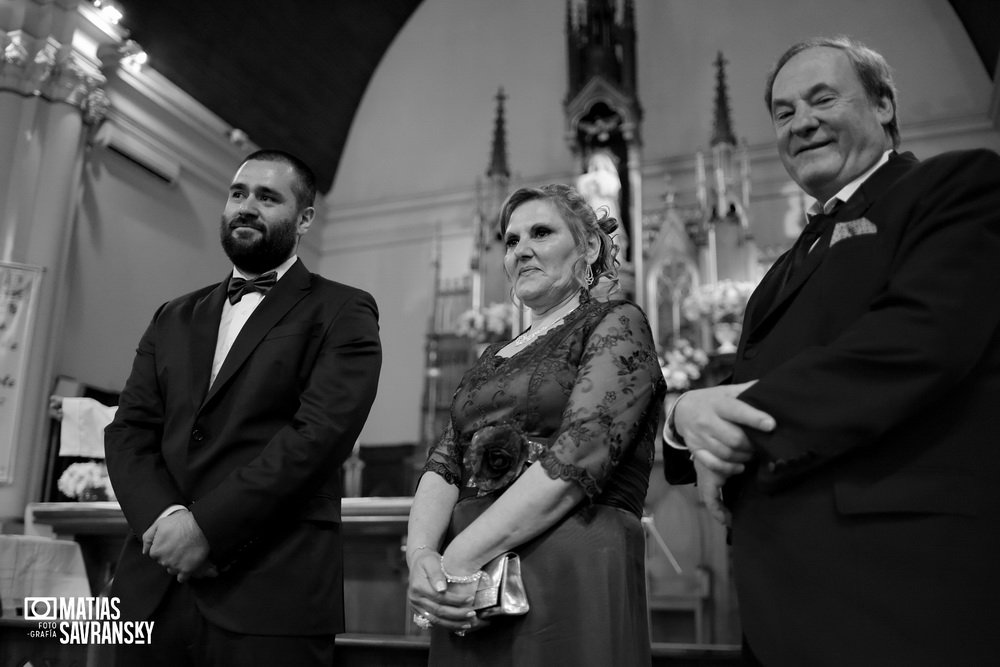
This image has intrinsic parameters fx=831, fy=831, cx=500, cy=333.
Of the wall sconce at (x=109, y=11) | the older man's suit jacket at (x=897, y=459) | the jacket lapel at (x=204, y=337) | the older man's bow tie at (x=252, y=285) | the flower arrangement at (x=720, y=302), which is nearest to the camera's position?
the older man's suit jacket at (x=897, y=459)

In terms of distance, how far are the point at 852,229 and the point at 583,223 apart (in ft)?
2.38

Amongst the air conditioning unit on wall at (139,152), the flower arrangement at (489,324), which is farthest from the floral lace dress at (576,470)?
the air conditioning unit on wall at (139,152)

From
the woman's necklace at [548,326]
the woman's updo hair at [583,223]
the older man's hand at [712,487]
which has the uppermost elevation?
the woman's updo hair at [583,223]

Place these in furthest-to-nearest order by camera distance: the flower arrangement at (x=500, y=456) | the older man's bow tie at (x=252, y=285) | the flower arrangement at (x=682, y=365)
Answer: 1. the flower arrangement at (x=682, y=365)
2. the older man's bow tie at (x=252, y=285)
3. the flower arrangement at (x=500, y=456)

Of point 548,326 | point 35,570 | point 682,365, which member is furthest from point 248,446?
point 682,365

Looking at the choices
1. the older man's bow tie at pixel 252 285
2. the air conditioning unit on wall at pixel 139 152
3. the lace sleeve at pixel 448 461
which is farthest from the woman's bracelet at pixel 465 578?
the air conditioning unit on wall at pixel 139 152

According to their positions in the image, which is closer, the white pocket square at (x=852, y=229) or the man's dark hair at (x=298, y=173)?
the white pocket square at (x=852, y=229)

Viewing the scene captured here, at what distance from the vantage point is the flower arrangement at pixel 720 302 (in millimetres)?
5902

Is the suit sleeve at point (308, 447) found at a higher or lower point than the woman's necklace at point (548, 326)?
lower

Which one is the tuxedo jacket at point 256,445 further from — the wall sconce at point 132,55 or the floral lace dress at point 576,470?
the wall sconce at point 132,55

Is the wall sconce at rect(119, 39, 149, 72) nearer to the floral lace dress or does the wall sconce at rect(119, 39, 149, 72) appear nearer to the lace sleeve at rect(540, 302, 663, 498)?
the floral lace dress

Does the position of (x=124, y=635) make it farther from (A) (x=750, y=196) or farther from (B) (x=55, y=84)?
(A) (x=750, y=196)

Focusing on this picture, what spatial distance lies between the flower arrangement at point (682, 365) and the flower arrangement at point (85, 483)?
11.4 feet

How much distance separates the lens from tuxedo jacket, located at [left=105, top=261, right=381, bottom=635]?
168cm
